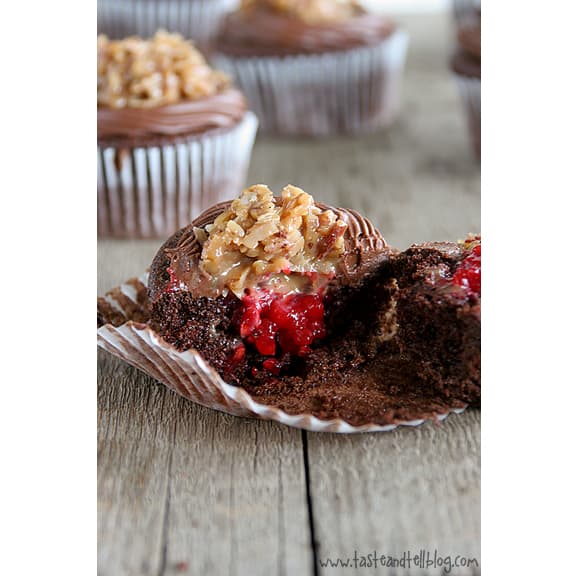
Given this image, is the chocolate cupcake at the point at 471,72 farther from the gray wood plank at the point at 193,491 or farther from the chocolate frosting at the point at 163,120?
the gray wood plank at the point at 193,491

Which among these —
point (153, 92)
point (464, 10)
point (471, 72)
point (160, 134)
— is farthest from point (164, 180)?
point (464, 10)

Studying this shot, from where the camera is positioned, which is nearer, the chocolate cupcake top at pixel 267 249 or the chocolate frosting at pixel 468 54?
the chocolate cupcake top at pixel 267 249

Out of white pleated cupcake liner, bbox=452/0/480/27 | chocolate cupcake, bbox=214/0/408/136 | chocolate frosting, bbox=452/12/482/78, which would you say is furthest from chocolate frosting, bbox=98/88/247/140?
white pleated cupcake liner, bbox=452/0/480/27

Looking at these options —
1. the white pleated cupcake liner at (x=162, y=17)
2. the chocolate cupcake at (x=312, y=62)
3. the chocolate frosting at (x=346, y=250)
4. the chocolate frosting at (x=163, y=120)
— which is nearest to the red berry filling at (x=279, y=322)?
the chocolate frosting at (x=346, y=250)

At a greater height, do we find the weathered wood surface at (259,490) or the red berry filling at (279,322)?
the red berry filling at (279,322)

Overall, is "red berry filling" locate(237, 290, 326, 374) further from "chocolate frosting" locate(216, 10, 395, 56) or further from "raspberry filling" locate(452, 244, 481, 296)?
"chocolate frosting" locate(216, 10, 395, 56)

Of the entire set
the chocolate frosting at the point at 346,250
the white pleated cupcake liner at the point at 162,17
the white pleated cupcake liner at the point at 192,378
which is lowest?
the white pleated cupcake liner at the point at 192,378

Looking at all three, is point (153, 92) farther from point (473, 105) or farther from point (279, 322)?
point (473, 105)
